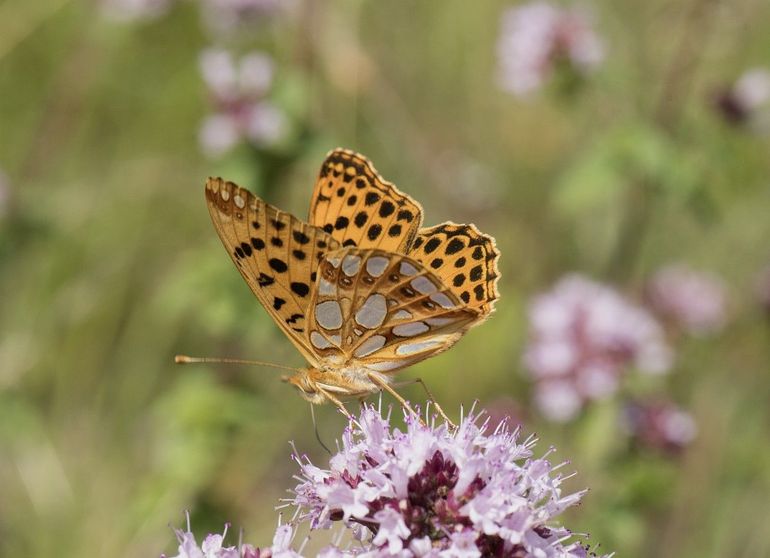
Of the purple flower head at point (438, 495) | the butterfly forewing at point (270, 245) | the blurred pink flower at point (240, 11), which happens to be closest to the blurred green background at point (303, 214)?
the blurred pink flower at point (240, 11)

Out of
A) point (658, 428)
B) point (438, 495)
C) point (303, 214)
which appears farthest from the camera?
point (303, 214)

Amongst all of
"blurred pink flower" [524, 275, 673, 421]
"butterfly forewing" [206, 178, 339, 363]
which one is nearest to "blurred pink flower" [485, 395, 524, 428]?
"blurred pink flower" [524, 275, 673, 421]

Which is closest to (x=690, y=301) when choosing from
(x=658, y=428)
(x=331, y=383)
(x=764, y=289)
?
(x=764, y=289)

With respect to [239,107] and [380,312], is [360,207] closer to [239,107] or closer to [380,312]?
[380,312]

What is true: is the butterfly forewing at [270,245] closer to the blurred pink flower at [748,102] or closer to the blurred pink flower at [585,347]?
the blurred pink flower at [585,347]

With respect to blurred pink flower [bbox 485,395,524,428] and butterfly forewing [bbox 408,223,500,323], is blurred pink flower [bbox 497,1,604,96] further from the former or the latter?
butterfly forewing [bbox 408,223,500,323]

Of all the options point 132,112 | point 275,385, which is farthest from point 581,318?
point 132,112
